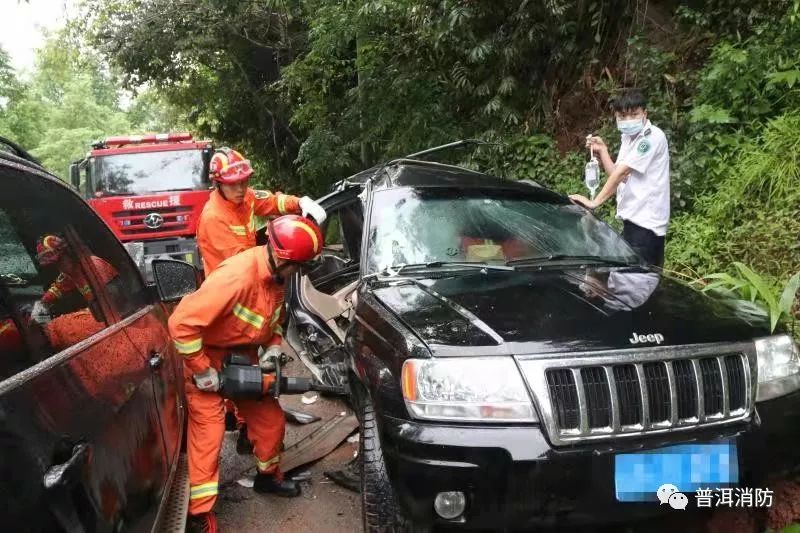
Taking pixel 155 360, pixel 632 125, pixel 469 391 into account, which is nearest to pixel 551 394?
pixel 469 391

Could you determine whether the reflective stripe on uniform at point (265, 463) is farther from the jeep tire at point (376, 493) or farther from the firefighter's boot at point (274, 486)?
the jeep tire at point (376, 493)

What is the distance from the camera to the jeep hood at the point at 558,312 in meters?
2.15

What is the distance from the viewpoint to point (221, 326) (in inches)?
119

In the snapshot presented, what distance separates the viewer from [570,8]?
280 inches

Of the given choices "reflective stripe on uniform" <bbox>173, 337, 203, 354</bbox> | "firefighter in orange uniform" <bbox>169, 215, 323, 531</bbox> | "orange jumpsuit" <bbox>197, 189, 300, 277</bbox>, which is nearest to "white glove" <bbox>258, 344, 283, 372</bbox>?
"firefighter in orange uniform" <bbox>169, 215, 323, 531</bbox>

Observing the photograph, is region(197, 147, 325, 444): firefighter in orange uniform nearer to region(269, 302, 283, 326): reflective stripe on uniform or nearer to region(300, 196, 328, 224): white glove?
region(300, 196, 328, 224): white glove

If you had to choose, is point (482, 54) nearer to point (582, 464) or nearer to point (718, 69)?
point (718, 69)

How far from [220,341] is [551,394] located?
1767 mm

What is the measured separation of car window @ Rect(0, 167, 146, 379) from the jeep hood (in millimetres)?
1138

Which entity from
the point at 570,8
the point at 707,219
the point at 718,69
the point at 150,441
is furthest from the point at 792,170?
the point at 150,441

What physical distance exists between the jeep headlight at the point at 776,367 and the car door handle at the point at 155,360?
7.49 ft

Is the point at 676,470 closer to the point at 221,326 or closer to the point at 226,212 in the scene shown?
the point at 221,326

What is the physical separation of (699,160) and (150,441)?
5.25 meters

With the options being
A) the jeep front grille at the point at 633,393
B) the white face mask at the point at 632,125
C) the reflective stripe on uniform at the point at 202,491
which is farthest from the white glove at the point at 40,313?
the white face mask at the point at 632,125
